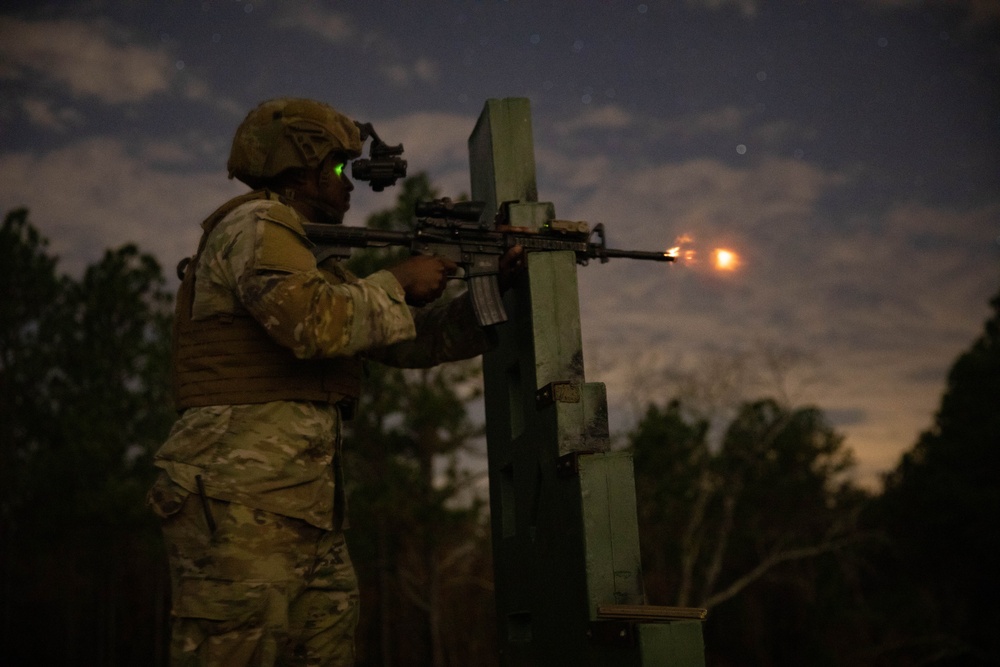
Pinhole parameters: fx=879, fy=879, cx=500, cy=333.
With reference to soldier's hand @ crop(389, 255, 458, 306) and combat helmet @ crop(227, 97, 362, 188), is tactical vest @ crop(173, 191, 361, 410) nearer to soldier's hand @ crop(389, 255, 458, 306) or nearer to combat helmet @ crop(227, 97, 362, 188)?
combat helmet @ crop(227, 97, 362, 188)

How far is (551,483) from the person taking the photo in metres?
3.10

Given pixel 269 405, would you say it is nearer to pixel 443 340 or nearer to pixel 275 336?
pixel 275 336

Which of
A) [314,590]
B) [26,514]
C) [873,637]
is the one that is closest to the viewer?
[314,590]

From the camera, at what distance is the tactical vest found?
285cm

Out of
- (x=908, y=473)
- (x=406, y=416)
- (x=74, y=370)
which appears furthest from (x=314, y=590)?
(x=908, y=473)

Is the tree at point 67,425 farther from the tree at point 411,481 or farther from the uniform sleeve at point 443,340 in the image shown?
the uniform sleeve at point 443,340

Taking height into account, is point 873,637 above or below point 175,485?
below

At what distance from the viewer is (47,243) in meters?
19.5

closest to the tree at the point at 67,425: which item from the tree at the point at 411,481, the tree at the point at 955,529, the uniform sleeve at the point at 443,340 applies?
the tree at the point at 411,481

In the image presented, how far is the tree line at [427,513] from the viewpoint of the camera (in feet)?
49.0

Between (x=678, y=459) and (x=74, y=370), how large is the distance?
13980 millimetres

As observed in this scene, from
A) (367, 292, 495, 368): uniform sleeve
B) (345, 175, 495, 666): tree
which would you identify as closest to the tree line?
(345, 175, 495, 666): tree

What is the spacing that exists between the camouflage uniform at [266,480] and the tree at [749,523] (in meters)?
16.1

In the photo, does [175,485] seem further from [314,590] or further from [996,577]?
[996,577]
